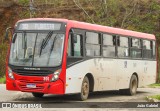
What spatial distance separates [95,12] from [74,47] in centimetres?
3144

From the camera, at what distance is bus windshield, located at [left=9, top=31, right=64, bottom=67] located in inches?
633

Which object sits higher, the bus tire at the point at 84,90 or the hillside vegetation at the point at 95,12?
the hillside vegetation at the point at 95,12

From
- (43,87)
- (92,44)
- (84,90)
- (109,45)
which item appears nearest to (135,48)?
(109,45)

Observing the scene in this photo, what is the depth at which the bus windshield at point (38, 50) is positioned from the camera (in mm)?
16078

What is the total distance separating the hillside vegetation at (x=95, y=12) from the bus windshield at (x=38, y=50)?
1900 centimetres

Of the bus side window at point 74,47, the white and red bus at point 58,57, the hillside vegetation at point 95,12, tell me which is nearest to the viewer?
the white and red bus at point 58,57

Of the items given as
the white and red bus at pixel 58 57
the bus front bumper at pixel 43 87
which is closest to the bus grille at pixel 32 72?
the white and red bus at pixel 58 57

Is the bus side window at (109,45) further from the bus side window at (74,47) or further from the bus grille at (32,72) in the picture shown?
the bus grille at (32,72)

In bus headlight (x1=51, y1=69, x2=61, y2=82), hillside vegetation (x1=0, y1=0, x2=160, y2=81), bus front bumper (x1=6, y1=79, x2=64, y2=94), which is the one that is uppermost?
hillside vegetation (x1=0, y1=0, x2=160, y2=81)

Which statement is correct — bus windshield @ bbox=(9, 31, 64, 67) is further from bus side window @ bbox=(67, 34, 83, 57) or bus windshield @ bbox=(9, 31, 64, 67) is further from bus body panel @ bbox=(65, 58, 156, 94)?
bus body panel @ bbox=(65, 58, 156, 94)

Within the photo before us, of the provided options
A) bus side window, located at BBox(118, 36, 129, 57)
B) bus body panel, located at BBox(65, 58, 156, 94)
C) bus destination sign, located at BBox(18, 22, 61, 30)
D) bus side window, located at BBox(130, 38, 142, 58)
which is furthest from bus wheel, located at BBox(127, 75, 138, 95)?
bus destination sign, located at BBox(18, 22, 61, 30)

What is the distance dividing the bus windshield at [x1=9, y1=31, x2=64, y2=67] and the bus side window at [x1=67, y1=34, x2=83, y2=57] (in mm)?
393

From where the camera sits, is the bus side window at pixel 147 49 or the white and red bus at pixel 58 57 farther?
the bus side window at pixel 147 49

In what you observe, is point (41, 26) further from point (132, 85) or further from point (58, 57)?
point (132, 85)
